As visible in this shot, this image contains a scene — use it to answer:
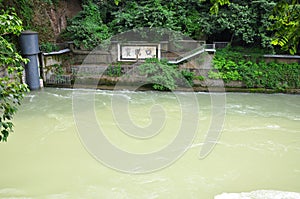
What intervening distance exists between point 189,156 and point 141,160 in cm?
98

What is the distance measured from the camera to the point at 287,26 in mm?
1940

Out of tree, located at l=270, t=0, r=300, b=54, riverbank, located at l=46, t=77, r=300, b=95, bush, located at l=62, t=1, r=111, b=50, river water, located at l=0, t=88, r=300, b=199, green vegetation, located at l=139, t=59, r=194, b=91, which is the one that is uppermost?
bush, located at l=62, t=1, r=111, b=50

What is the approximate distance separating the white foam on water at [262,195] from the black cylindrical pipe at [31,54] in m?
7.85

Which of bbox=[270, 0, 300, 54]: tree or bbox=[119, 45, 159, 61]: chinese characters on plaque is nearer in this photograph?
bbox=[270, 0, 300, 54]: tree

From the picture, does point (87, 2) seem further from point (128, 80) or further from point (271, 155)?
point (271, 155)

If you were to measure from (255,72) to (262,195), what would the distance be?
6.62 metres

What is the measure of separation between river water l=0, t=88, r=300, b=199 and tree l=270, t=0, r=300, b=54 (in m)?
3.23

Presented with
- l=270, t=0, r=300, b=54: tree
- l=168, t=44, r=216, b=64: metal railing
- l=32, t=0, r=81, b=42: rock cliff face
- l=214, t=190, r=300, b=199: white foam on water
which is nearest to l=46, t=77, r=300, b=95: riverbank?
l=168, t=44, r=216, b=64: metal railing

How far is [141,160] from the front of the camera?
5.53 m

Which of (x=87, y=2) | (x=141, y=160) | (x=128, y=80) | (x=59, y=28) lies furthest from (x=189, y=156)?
(x=87, y=2)

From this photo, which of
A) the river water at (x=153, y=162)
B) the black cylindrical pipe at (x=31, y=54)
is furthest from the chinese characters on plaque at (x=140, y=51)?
the black cylindrical pipe at (x=31, y=54)

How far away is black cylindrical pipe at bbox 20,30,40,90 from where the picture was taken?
9623 millimetres

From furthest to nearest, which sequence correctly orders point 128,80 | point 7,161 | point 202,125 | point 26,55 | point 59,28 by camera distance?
point 59,28 → point 128,80 → point 26,55 → point 202,125 → point 7,161

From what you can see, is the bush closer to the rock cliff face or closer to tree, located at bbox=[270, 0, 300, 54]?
the rock cliff face
